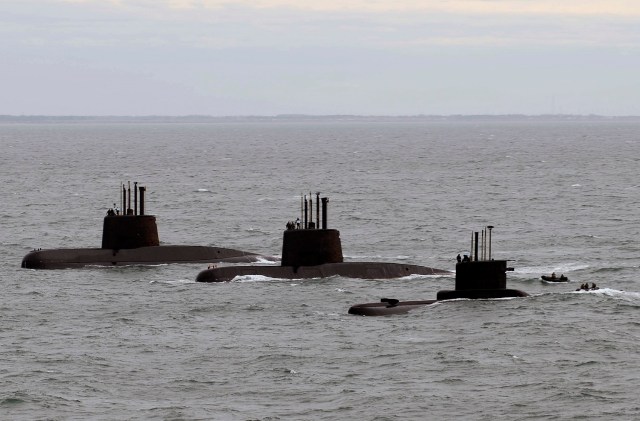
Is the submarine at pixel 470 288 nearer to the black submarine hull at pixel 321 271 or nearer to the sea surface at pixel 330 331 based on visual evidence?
the sea surface at pixel 330 331

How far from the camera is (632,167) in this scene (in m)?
160

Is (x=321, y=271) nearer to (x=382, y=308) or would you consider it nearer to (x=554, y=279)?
(x=382, y=308)

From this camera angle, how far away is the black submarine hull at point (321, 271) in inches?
2493

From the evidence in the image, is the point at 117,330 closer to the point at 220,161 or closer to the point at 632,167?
the point at 632,167

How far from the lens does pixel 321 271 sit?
63.4m

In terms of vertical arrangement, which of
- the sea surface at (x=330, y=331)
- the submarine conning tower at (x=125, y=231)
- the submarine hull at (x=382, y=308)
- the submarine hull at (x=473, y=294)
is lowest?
the sea surface at (x=330, y=331)

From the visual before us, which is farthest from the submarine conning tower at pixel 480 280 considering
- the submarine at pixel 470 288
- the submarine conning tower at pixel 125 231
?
the submarine conning tower at pixel 125 231

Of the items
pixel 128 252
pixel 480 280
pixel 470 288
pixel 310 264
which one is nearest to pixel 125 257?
pixel 128 252

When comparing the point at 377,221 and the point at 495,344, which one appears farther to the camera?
the point at 377,221

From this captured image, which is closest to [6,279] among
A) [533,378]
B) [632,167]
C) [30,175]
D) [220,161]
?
[533,378]

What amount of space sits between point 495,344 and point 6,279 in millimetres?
27175

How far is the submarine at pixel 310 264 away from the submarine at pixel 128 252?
7.38m

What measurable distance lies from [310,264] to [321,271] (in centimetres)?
63

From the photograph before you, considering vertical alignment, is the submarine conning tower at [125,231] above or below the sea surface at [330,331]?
above
